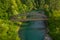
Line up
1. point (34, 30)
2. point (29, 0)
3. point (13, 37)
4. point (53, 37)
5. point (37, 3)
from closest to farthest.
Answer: point (13, 37), point (53, 37), point (34, 30), point (29, 0), point (37, 3)

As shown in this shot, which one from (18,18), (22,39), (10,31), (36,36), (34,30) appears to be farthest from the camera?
(18,18)

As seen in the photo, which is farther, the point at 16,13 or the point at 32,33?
the point at 16,13

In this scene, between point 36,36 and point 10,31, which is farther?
point 36,36

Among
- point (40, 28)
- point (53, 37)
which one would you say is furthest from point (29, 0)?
point (53, 37)

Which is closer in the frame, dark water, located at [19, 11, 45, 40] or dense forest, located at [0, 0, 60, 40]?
dense forest, located at [0, 0, 60, 40]

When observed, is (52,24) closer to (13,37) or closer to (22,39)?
(22,39)

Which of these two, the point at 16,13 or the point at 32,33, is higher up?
the point at 32,33

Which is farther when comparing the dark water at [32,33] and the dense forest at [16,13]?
the dark water at [32,33]

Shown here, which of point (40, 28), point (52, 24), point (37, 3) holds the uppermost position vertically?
point (52, 24)
